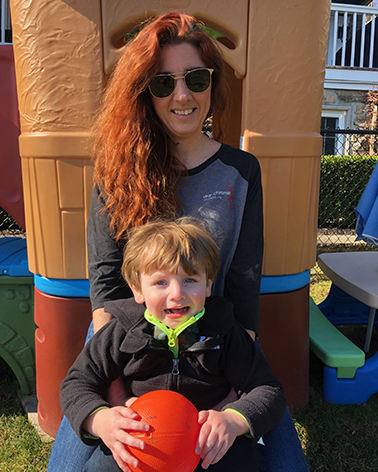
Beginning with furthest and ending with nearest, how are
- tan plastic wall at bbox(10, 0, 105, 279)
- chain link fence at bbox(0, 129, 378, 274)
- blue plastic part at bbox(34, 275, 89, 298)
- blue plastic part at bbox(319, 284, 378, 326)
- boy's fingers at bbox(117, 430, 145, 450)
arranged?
chain link fence at bbox(0, 129, 378, 274)
blue plastic part at bbox(319, 284, 378, 326)
blue plastic part at bbox(34, 275, 89, 298)
tan plastic wall at bbox(10, 0, 105, 279)
boy's fingers at bbox(117, 430, 145, 450)

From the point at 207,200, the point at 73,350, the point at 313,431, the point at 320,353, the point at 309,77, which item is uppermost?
the point at 309,77

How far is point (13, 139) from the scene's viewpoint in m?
2.44

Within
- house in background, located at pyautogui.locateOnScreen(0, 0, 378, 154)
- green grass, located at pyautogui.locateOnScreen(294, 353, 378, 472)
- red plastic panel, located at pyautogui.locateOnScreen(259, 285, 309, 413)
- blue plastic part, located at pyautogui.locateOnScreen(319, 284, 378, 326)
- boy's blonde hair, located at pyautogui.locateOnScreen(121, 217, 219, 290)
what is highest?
house in background, located at pyautogui.locateOnScreen(0, 0, 378, 154)

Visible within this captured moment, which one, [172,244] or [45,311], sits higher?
[172,244]

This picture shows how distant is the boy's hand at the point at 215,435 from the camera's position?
1.05 metres

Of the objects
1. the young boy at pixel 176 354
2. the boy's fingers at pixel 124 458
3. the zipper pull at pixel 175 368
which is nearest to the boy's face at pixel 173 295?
the young boy at pixel 176 354

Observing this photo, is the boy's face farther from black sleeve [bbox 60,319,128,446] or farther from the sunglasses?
the sunglasses

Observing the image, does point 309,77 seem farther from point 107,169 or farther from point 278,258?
point 107,169

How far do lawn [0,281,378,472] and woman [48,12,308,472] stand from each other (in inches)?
50.1

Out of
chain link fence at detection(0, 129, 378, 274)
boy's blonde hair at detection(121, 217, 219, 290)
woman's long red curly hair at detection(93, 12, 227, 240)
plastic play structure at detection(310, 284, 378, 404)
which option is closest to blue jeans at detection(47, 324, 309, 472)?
boy's blonde hair at detection(121, 217, 219, 290)

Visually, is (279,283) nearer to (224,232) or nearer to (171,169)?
(224,232)

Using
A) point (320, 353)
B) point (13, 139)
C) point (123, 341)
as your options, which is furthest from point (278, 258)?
point (13, 139)

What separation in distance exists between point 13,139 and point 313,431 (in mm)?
2502

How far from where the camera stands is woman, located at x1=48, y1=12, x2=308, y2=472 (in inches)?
58.4
